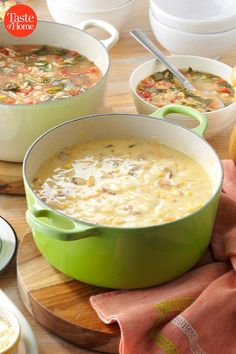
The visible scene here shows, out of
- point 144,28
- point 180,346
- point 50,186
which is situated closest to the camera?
point 180,346

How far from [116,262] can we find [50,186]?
22 cm

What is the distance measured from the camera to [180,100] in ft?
6.21

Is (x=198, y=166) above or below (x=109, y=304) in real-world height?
above

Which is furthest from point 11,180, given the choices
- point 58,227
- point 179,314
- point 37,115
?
point 179,314

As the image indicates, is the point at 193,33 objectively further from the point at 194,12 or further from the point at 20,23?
the point at 20,23

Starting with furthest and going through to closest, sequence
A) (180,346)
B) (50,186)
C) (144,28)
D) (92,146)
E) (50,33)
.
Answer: (144,28) → (50,33) → (92,146) → (50,186) → (180,346)

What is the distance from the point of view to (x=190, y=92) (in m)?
1.93

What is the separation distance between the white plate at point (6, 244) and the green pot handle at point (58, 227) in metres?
0.21

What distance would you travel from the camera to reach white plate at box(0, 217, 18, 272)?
5.00 ft

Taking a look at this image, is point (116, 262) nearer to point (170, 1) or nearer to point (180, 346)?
point (180, 346)

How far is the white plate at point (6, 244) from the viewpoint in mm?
1523

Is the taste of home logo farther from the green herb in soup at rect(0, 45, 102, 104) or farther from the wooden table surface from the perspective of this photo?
the wooden table surface

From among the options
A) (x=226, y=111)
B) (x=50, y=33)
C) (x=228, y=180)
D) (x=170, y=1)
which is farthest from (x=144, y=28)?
(x=228, y=180)

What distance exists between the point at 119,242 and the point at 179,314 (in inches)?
6.3
